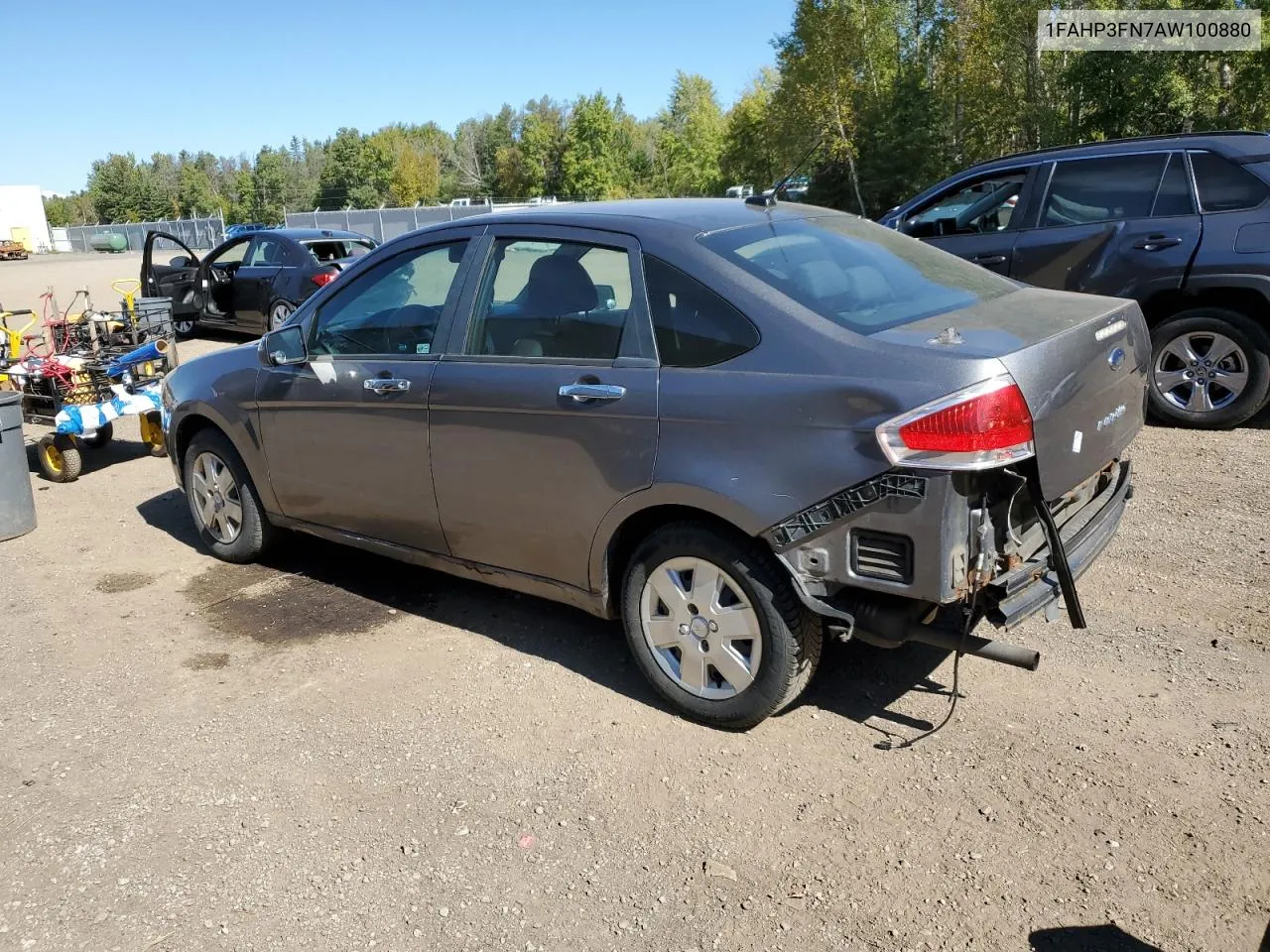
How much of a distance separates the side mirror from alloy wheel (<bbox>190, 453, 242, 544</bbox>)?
0.95m

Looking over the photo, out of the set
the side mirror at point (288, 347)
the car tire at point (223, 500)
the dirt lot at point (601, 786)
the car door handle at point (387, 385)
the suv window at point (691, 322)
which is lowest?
the dirt lot at point (601, 786)

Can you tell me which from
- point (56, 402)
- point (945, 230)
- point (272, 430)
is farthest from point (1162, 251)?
Result: point (56, 402)

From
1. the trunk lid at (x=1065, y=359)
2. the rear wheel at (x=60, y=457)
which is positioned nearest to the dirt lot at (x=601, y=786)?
the trunk lid at (x=1065, y=359)

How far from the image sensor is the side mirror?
15.6 ft

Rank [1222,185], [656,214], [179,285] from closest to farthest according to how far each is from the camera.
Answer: [656,214]
[1222,185]
[179,285]

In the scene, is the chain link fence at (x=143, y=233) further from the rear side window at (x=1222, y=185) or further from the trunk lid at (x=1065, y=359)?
the trunk lid at (x=1065, y=359)

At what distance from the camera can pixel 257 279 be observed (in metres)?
14.0

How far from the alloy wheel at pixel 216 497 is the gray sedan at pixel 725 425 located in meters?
0.97

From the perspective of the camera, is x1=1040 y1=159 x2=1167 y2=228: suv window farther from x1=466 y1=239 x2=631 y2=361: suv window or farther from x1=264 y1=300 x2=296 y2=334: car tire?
x1=264 y1=300 x2=296 y2=334: car tire

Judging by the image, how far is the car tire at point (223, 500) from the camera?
5.39 metres

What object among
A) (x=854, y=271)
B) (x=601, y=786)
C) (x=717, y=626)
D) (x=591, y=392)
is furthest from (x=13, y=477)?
(x=854, y=271)

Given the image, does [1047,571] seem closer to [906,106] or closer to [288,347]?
[288,347]

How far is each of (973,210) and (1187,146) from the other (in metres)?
1.50

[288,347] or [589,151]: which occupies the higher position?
[288,347]
